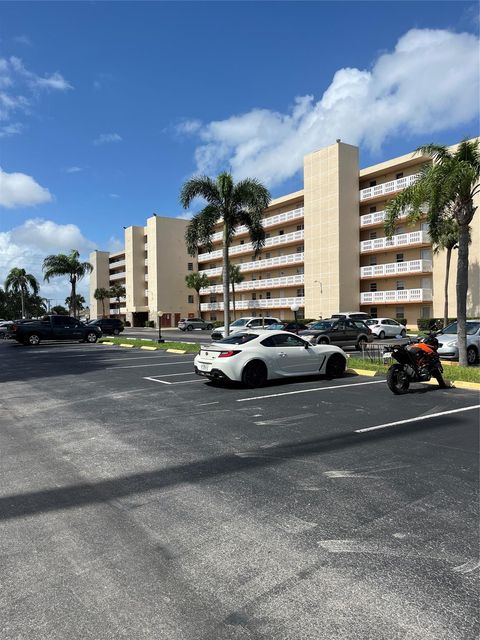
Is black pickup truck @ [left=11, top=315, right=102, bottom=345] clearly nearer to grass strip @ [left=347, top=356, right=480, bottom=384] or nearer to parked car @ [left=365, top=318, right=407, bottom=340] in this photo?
parked car @ [left=365, top=318, right=407, bottom=340]

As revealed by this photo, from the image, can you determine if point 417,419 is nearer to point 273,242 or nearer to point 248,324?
point 248,324

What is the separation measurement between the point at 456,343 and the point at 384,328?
1803 cm

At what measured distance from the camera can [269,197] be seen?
23.3 metres

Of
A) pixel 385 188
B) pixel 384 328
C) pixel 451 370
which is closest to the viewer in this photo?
pixel 451 370

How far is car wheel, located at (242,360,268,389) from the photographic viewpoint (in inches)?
426

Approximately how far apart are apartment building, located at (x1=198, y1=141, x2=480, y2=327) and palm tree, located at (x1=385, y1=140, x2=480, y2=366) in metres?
24.5

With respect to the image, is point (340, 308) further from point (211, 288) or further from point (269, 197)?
point (211, 288)

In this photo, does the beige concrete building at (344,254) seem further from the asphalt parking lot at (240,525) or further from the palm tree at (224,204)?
the asphalt parking lot at (240,525)

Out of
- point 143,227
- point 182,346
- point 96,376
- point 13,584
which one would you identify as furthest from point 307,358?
point 143,227

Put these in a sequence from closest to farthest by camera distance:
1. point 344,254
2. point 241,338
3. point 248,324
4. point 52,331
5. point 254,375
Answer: point 254,375 → point 241,338 → point 52,331 → point 248,324 → point 344,254

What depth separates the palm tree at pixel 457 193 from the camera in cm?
1351

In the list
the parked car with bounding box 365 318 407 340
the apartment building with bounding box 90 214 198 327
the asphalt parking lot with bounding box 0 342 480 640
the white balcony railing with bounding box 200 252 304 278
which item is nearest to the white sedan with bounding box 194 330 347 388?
the asphalt parking lot with bounding box 0 342 480 640

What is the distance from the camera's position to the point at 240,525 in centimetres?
395

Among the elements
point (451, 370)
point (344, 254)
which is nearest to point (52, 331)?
point (451, 370)
